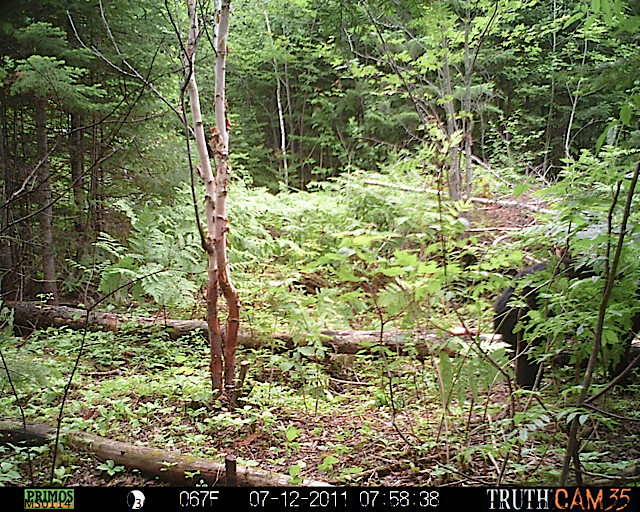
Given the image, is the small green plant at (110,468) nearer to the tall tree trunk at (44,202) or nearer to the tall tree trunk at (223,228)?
the tall tree trunk at (223,228)

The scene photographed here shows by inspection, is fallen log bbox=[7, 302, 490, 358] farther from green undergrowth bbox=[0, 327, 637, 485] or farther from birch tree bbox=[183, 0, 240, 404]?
birch tree bbox=[183, 0, 240, 404]

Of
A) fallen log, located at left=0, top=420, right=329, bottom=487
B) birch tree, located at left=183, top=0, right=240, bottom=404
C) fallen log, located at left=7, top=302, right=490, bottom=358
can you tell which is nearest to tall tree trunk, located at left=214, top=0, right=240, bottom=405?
birch tree, located at left=183, top=0, right=240, bottom=404

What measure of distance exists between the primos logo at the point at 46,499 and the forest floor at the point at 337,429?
41 cm

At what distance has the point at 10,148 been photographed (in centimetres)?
525

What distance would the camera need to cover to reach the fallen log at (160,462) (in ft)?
7.29

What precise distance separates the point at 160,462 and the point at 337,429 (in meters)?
0.98

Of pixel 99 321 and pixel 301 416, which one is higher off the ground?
pixel 99 321

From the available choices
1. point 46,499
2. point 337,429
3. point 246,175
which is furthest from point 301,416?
point 246,175

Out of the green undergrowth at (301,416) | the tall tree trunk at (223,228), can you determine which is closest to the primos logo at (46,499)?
the green undergrowth at (301,416)

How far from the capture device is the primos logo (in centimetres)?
187

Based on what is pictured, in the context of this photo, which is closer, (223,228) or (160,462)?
(160,462)

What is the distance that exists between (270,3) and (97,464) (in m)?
7.84

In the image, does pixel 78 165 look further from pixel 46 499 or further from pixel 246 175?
pixel 46 499

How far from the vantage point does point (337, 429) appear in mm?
2838
